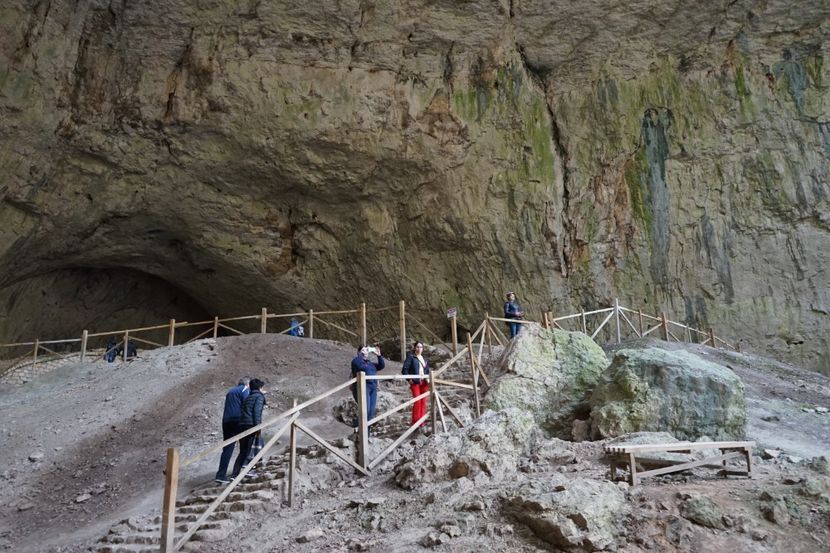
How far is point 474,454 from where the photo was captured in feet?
22.9

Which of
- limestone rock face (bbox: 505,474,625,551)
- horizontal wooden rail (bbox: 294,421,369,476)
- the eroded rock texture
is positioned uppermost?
the eroded rock texture

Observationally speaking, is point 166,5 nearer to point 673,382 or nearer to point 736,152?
point 673,382

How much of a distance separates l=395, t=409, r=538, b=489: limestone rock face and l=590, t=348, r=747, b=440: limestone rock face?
7.13 feet

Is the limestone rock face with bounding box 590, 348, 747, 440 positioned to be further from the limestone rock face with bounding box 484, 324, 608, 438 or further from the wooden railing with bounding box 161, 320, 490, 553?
the wooden railing with bounding box 161, 320, 490, 553

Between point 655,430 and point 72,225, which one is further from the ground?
point 72,225

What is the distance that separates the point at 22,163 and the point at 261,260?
7.51m

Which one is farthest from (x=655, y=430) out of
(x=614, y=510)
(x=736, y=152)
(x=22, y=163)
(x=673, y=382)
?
(x=22, y=163)

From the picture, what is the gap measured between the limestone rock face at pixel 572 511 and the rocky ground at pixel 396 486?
0.5 inches

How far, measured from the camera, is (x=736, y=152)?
69.4ft

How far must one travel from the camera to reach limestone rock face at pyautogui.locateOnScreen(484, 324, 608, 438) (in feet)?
33.8

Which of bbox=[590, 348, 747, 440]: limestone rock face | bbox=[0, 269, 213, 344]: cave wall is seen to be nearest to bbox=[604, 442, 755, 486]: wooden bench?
bbox=[590, 348, 747, 440]: limestone rock face

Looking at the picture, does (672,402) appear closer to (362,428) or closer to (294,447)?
(362,428)

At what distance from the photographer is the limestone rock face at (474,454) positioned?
22.6 feet

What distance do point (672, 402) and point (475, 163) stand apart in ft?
42.2
